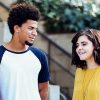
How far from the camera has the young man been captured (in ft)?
14.2

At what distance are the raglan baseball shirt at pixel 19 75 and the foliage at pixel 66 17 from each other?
4.45 meters

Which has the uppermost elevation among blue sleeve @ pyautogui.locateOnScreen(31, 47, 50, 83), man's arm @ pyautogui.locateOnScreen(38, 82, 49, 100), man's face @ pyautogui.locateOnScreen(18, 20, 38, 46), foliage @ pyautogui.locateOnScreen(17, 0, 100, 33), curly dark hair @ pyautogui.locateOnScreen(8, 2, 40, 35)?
foliage @ pyautogui.locateOnScreen(17, 0, 100, 33)

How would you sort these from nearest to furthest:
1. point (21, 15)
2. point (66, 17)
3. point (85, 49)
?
1. point (85, 49)
2. point (21, 15)
3. point (66, 17)

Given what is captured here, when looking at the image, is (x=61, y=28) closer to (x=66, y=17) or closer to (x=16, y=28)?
(x=66, y=17)

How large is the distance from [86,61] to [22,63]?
1.89 ft

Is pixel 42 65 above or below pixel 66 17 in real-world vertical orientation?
below

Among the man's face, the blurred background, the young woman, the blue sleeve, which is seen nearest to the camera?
the young woman

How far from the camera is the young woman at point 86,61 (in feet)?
14.1

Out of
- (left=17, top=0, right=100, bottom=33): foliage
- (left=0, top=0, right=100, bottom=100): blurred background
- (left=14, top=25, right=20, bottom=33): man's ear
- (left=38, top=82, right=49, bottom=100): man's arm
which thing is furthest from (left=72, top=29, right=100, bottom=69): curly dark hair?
(left=17, top=0, right=100, bottom=33): foliage

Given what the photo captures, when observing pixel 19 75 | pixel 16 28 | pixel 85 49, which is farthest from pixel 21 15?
pixel 85 49

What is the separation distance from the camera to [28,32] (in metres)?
4.42

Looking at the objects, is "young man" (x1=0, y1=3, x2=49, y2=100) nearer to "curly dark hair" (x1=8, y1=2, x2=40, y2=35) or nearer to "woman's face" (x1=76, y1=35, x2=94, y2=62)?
"curly dark hair" (x1=8, y1=2, x2=40, y2=35)

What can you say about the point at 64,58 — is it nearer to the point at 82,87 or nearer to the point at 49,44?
the point at 49,44

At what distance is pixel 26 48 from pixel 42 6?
173 inches
